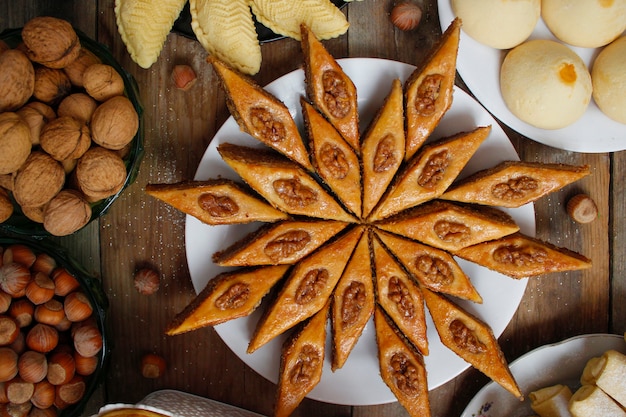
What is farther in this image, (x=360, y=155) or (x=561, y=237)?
(x=561, y=237)

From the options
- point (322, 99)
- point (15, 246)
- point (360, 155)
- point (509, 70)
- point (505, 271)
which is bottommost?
point (15, 246)

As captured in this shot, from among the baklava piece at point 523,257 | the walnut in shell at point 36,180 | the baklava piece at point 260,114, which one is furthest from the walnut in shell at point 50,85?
the baklava piece at point 523,257

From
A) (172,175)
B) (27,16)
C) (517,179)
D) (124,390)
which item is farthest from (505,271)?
(27,16)

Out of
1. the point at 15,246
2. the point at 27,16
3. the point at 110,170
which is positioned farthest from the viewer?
the point at 27,16

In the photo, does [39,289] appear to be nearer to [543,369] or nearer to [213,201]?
[213,201]

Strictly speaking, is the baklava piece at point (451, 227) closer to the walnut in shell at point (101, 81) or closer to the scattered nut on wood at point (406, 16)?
the scattered nut on wood at point (406, 16)

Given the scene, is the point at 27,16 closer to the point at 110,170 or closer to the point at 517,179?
the point at 110,170

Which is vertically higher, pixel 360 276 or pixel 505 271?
pixel 505 271

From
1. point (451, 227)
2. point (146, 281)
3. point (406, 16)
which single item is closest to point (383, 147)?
point (451, 227)
